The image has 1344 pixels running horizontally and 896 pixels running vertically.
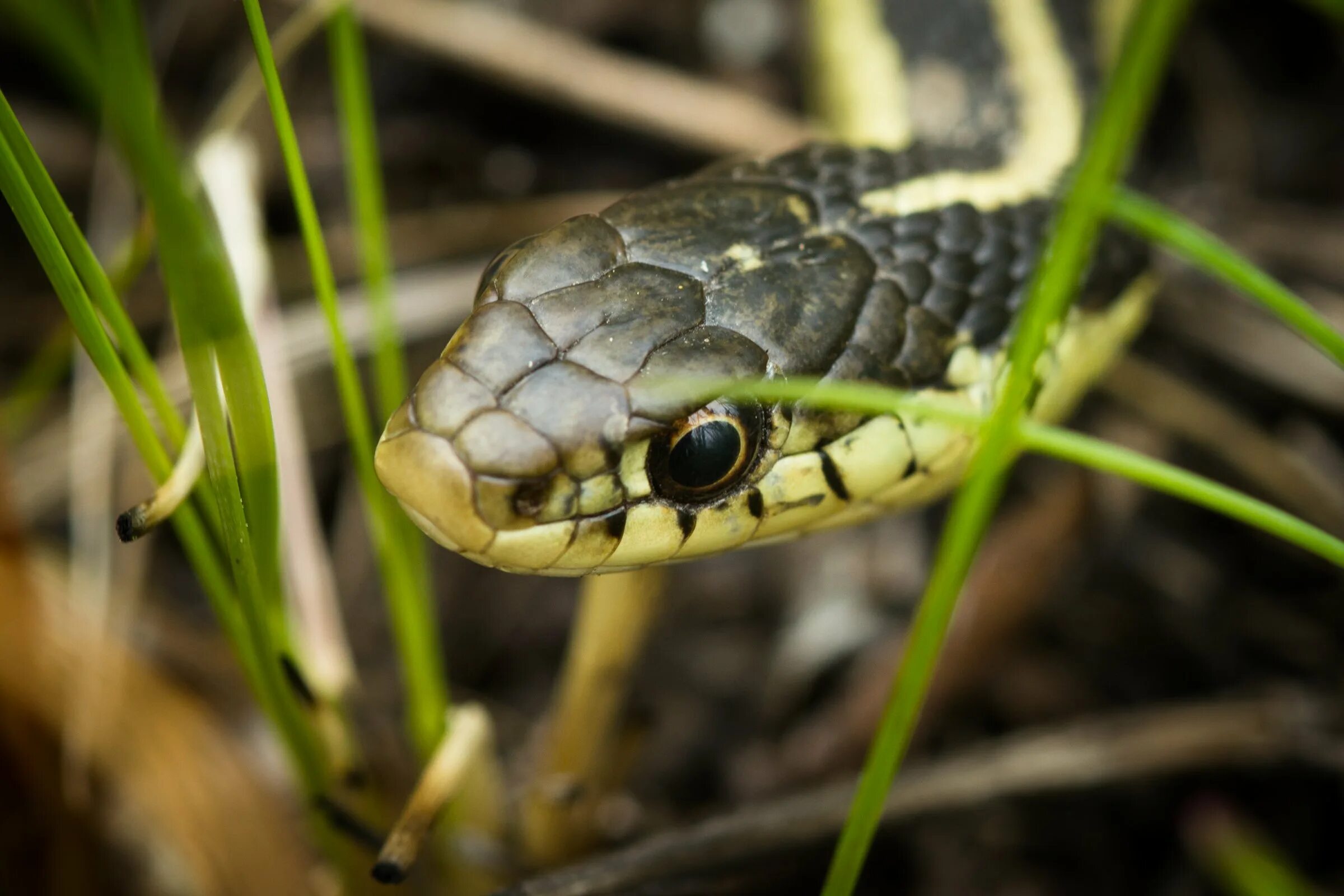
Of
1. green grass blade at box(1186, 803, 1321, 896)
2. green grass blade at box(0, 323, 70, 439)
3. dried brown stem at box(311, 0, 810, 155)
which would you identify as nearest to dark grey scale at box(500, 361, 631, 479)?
green grass blade at box(0, 323, 70, 439)

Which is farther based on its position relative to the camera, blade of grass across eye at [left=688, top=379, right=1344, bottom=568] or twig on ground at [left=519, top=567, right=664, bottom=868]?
twig on ground at [left=519, top=567, right=664, bottom=868]

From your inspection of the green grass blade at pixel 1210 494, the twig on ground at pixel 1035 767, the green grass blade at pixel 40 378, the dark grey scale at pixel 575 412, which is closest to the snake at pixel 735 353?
the dark grey scale at pixel 575 412

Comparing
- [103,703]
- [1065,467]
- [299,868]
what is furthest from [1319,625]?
[103,703]

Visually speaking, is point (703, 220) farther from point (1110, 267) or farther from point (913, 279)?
point (1110, 267)

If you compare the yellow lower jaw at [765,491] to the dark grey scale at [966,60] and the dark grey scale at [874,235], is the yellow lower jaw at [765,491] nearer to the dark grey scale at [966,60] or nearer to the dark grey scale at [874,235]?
the dark grey scale at [874,235]

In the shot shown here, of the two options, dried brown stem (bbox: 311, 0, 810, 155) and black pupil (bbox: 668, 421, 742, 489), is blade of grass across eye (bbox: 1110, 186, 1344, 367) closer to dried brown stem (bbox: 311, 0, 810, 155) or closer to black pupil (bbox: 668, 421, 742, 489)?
black pupil (bbox: 668, 421, 742, 489)

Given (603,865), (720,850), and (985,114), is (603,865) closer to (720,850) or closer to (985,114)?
(720,850)

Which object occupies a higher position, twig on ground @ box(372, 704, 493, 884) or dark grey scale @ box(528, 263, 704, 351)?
dark grey scale @ box(528, 263, 704, 351)
